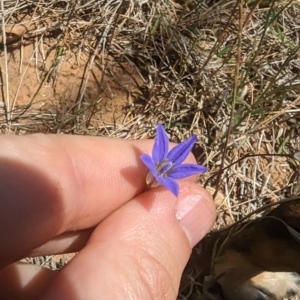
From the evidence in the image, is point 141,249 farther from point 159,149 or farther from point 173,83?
point 173,83

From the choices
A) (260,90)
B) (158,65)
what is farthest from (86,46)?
(260,90)

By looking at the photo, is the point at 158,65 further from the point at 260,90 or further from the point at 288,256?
the point at 288,256

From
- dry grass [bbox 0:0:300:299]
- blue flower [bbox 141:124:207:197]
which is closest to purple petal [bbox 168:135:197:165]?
blue flower [bbox 141:124:207:197]

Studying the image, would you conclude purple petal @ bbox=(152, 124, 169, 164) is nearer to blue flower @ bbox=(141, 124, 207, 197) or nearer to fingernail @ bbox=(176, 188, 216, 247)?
blue flower @ bbox=(141, 124, 207, 197)

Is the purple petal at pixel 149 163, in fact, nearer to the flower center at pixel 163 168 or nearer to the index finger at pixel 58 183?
the flower center at pixel 163 168

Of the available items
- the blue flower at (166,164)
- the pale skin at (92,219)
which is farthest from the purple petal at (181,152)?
the pale skin at (92,219)

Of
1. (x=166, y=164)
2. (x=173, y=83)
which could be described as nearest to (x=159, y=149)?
(x=166, y=164)
